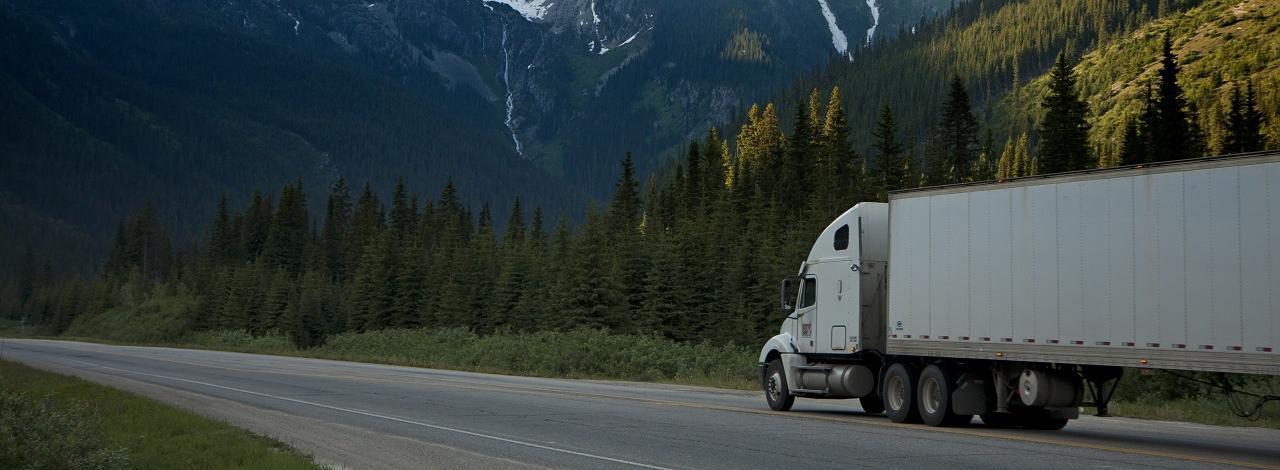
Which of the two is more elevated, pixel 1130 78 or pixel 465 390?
pixel 1130 78

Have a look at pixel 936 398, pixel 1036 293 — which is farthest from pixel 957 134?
pixel 1036 293

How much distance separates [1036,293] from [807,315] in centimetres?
651

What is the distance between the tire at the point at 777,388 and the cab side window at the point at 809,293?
143 centimetres

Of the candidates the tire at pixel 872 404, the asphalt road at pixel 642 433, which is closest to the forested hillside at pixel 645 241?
the asphalt road at pixel 642 433

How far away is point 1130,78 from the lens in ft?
500

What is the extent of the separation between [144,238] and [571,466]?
168808mm

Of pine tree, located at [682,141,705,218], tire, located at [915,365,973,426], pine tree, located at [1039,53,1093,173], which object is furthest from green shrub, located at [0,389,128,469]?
pine tree, located at [682,141,705,218]

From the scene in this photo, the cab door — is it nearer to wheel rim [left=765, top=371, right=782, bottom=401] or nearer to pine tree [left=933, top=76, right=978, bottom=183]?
wheel rim [left=765, top=371, right=782, bottom=401]

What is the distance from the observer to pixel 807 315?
23.0 metres

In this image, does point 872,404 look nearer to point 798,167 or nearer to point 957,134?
point 957,134

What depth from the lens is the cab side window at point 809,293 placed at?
903 inches

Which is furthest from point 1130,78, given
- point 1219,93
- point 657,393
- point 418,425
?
point 418,425

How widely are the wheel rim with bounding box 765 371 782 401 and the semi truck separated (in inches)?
1.9

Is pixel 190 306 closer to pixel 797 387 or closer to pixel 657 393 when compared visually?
pixel 657 393
